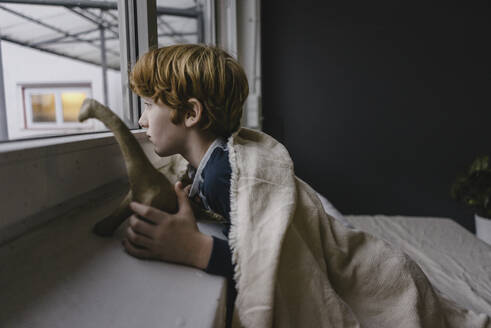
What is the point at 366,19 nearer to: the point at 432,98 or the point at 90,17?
the point at 432,98

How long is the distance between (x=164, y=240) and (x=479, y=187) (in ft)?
8.18

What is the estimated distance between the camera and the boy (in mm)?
526

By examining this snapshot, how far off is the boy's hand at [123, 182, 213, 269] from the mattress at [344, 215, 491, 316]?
2.54 ft

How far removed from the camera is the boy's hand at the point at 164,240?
0.50 meters

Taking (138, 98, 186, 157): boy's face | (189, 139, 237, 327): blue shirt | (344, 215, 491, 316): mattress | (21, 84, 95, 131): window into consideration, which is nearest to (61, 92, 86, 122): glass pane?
(21, 84, 95, 131): window

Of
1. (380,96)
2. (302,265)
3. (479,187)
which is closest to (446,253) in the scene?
(302,265)

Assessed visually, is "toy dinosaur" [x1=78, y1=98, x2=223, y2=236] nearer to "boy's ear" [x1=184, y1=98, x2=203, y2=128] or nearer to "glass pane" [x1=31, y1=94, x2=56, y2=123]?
"boy's ear" [x1=184, y1=98, x2=203, y2=128]

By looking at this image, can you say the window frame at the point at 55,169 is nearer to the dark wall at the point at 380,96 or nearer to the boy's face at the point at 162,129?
the boy's face at the point at 162,129

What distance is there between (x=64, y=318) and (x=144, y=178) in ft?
0.70

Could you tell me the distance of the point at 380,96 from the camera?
8.87 feet

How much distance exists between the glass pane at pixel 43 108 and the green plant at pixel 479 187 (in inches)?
97.6

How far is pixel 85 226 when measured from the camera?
0.58 metres

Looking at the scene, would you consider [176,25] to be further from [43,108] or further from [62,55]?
[43,108]

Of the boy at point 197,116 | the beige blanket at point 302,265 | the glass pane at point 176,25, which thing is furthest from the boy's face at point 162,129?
the glass pane at point 176,25
